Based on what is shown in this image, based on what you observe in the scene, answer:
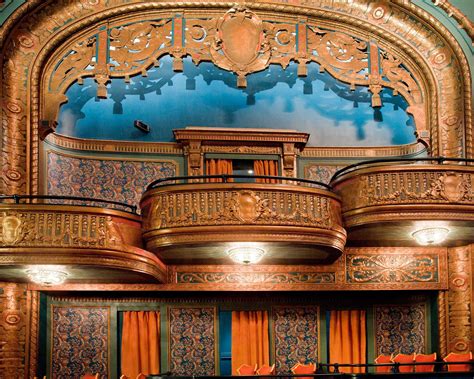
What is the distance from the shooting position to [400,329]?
15.1 metres

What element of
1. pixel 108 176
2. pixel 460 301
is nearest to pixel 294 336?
pixel 460 301

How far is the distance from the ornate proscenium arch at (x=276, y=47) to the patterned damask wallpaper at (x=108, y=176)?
1.38 m

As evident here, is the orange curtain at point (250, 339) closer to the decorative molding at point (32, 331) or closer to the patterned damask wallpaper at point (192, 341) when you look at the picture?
the patterned damask wallpaper at point (192, 341)

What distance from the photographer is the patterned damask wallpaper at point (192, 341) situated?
14695 mm

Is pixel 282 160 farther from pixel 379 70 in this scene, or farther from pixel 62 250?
pixel 62 250

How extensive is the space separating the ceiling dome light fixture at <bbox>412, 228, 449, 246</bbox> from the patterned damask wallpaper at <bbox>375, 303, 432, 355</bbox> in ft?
7.13

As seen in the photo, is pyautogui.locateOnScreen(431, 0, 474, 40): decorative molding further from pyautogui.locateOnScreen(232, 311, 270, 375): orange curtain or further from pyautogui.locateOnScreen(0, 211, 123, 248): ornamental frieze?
pyautogui.locateOnScreen(0, 211, 123, 248): ornamental frieze

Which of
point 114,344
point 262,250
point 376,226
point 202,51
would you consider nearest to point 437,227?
point 376,226

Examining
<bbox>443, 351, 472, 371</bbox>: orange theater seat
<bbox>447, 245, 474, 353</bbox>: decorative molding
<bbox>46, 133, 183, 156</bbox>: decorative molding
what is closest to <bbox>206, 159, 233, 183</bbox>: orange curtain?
<bbox>46, 133, 183, 156</bbox>: decorative molding

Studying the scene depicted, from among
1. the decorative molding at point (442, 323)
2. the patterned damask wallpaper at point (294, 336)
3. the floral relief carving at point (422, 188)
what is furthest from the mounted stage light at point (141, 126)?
the decorative molding at point (442, 323)

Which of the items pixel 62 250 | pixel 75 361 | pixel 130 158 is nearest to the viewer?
pixel 62 250

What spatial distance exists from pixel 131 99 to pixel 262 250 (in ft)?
15.2

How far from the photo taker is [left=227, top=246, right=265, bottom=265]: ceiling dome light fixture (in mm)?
12695

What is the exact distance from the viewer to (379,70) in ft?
48.4
